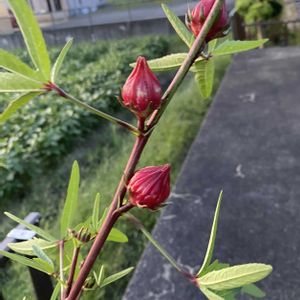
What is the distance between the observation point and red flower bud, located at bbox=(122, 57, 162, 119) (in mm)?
275

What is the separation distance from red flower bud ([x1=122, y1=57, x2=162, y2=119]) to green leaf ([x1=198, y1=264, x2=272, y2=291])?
4.1 inches

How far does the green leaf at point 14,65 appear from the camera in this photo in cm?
27

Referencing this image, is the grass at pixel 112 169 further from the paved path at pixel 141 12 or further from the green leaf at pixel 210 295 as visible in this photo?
the green leaf at pixel 210 295

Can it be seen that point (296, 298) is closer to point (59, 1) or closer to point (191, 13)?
point (59, 1)

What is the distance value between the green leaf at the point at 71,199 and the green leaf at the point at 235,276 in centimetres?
13

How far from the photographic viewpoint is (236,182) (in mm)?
2020

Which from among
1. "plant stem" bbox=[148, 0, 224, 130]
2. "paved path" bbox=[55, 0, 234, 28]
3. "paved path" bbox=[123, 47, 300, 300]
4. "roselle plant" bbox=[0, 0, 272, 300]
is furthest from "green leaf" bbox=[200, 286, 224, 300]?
"paved path" bbox=[123, 47, 300, 300]

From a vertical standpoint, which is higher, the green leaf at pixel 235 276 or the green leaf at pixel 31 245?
the green leaf at pixel 235 276

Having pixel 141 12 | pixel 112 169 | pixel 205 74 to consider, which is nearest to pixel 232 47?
pixel 205 74

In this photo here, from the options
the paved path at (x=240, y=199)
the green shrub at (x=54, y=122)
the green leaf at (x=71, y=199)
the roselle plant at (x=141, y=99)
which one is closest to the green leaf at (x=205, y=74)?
the roselle plant at (x=141, y=99)

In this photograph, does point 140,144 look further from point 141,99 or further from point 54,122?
point 54,122

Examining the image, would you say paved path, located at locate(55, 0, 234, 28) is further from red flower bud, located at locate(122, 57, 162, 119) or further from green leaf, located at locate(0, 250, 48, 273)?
green leaf, located at locate(0, 250, 48, 273)

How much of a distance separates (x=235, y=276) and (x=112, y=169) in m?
2.41

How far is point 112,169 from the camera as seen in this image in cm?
268
